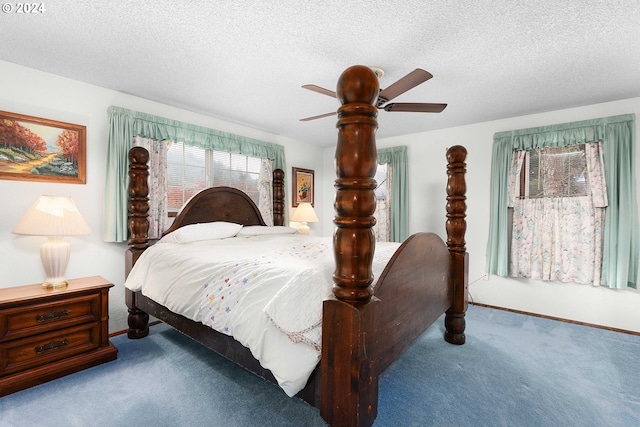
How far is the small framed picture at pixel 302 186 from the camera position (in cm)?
488

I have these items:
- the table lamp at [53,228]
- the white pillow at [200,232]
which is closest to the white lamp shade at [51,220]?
the table lamp at [53,228]

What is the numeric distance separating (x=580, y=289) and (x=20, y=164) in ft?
18.4

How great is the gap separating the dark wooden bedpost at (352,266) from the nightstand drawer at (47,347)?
6.70ft

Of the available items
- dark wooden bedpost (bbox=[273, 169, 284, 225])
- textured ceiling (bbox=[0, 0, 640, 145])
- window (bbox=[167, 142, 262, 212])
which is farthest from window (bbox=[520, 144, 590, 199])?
window (bbox=[167, 142, 262, 212])

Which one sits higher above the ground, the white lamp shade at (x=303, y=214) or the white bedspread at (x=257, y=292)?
the white lamp shade at (x=303, y=214)

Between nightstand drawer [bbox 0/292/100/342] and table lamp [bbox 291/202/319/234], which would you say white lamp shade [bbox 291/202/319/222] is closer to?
table lamp [bbox 291/202/319/234]

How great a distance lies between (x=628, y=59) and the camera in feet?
7.37

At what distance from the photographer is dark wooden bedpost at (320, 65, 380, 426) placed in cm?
113

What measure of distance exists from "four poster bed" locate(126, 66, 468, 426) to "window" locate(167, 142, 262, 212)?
654 mm

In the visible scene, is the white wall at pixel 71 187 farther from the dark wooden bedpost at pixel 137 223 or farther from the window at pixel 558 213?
the window at pixel 558 213

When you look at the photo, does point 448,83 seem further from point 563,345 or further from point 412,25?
point 563,345

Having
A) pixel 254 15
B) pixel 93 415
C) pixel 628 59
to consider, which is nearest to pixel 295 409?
pixel 93 415

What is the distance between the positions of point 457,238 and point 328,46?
191cm

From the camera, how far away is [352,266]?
118cm
